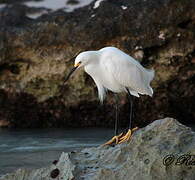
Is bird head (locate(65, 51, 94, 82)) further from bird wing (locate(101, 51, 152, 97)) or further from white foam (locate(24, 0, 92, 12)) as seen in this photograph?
white foam (locate(24, 0, 92, 12))

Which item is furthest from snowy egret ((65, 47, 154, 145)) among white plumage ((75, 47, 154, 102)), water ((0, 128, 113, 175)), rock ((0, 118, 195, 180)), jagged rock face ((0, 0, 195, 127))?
jagged rock face ((0, 0, 195, 127))

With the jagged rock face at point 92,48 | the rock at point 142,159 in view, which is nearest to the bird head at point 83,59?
the rock at point 142,159

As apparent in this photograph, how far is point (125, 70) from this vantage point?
22.1 feet

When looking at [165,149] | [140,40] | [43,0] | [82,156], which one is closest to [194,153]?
[165,149]

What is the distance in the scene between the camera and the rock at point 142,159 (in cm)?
463

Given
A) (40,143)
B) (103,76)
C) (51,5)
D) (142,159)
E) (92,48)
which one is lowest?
(40,143)

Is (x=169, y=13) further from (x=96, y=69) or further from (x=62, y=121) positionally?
(x=96, y=69)

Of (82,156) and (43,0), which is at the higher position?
(43,0)

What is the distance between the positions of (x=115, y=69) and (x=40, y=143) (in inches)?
135

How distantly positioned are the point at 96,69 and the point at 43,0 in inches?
216

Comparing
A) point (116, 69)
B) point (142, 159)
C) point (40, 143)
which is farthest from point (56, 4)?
point (142, 159)

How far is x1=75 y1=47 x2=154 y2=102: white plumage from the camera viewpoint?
6.72 metres

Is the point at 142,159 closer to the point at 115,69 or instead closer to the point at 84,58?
the point at 115,69

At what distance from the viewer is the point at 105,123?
37.3 feet
